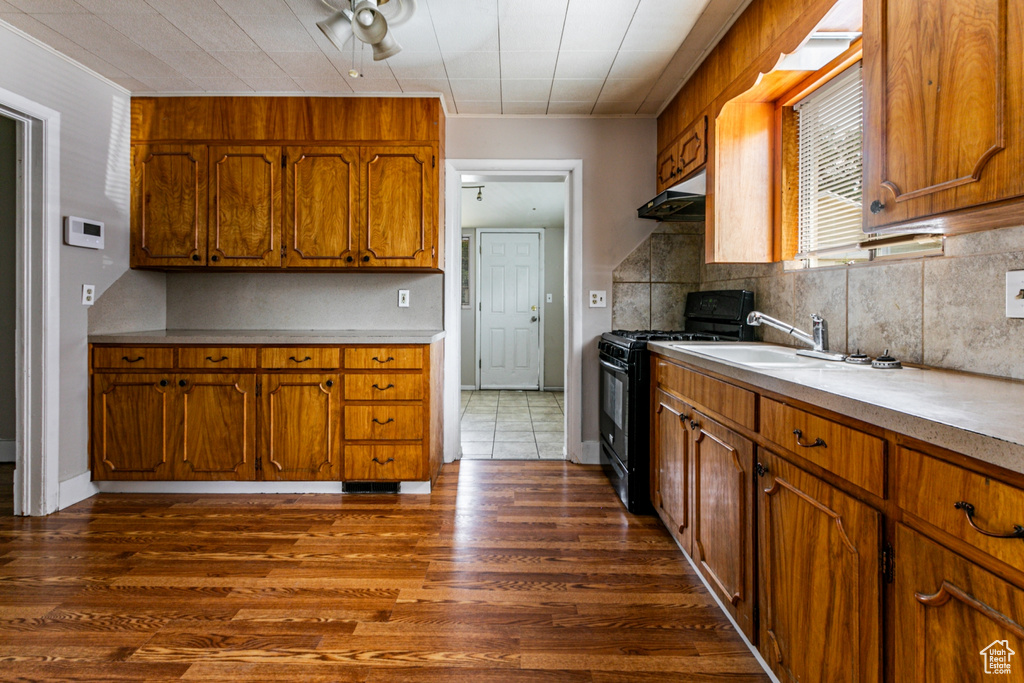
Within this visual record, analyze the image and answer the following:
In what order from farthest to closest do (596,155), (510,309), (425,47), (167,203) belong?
(510,309) → (596,155) → (167,203) → (425,47)

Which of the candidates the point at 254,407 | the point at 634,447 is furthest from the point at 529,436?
the point at 254,407

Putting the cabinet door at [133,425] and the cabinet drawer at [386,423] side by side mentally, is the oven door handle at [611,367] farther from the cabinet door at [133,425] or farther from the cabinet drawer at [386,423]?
the cabinet door at [133,425]

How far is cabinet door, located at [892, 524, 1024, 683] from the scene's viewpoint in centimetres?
73

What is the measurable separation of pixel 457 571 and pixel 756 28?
249 cm

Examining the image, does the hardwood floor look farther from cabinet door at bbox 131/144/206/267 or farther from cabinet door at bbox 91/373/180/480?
cabinet door at bbox 131/144/206/267

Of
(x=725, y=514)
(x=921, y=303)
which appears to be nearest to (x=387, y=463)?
(x=725, y=514)

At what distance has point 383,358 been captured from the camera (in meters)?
2.98

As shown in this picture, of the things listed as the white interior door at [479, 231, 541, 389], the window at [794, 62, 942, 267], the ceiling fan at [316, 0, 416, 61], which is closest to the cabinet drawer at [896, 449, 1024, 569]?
the window at [794, 62, 942, 267]

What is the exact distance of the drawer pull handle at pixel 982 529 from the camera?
28.0 inches

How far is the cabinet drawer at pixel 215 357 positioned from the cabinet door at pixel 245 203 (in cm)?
58

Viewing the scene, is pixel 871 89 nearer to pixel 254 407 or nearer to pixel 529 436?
pixel 254 407

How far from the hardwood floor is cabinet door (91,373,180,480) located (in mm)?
206

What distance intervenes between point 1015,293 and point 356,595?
2229 millimetres

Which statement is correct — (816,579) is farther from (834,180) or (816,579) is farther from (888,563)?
(834,180)
